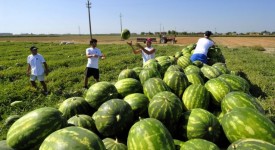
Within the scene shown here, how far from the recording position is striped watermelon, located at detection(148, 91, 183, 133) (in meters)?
3.23

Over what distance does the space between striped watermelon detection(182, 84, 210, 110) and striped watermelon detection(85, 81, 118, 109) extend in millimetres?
974

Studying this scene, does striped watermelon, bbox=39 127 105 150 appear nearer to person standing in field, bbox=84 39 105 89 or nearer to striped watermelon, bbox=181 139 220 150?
striped watermelon, bbox=181 139 220 150

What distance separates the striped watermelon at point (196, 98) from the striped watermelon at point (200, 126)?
0.41m

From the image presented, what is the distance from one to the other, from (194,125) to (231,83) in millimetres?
1511

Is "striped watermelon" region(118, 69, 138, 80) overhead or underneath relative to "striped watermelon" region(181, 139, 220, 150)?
overhead

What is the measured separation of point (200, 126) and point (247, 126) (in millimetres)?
473

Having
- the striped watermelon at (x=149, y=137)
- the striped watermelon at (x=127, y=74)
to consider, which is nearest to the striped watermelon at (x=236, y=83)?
the striped watermelon at (x=127, y=74)

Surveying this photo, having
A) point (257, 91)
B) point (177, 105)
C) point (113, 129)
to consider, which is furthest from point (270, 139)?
point (257, 91)

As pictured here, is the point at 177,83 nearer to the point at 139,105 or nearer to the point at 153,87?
the point at 153,87

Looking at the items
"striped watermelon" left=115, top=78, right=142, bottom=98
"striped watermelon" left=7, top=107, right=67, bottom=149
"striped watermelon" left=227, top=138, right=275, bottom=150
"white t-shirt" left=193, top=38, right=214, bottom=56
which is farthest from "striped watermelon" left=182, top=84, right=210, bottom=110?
"white t-shirt" left=193, top=38, right=214, bottom=56

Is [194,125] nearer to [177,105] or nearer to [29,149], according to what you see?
[177,105]

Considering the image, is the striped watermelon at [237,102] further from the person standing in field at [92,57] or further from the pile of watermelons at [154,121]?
the person standing in field at [92,57]

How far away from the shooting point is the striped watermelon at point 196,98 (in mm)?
3737

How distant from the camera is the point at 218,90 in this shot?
4027 millimetres
